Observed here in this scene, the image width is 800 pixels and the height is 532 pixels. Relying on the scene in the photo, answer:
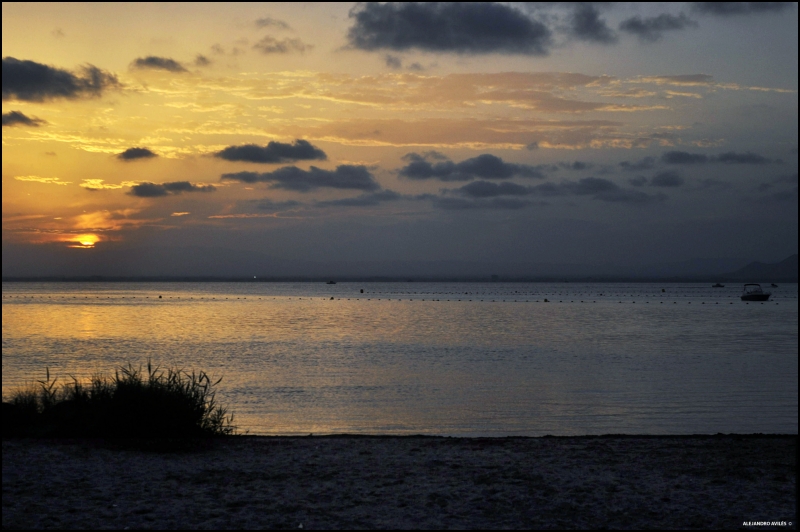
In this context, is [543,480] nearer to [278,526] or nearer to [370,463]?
[370,463]

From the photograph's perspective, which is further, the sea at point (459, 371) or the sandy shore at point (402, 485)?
the sea at point (459, 371)

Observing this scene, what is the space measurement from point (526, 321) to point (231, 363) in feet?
106

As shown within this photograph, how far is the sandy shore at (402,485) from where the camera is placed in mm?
7145

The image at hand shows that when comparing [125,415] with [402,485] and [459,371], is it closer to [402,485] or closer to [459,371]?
[402,485]

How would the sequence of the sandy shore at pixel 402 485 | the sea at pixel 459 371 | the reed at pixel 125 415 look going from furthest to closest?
the sea at pixel 459 371 → the reed at pixel 125 415 → the sandy shore at pixel 402 485

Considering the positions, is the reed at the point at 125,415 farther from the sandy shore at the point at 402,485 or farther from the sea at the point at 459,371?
the sea at the point at 459,371

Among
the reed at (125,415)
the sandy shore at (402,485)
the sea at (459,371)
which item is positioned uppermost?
the reed at (125,415)

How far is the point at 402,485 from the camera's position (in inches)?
334

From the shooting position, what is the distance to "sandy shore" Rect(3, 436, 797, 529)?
714 cm

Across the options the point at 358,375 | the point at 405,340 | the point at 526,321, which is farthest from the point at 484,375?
the point at 526,321

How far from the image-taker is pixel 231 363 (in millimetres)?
27312

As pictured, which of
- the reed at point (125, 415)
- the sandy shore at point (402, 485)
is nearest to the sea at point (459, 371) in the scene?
the reed at point (125, 415)

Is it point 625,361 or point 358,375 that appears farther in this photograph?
point 625,361

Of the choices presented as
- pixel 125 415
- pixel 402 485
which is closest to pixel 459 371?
pixel 125 415
